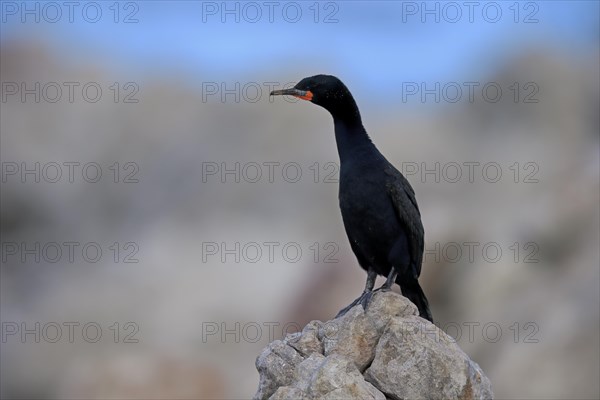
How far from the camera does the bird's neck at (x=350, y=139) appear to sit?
33.4 feet

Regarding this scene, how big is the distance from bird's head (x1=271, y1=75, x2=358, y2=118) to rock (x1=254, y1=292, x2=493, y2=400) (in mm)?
2039

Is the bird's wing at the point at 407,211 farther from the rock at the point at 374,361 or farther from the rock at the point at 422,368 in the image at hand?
the rock at the point at 422,368

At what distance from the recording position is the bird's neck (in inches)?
401

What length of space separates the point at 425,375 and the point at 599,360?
16.6 meters

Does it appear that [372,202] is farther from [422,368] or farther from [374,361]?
[422,368]

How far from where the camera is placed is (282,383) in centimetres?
905

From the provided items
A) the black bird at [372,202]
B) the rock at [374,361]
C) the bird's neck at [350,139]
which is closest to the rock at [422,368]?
the rock at [374,361]

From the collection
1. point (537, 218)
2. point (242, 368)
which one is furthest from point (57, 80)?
point (537, 218)

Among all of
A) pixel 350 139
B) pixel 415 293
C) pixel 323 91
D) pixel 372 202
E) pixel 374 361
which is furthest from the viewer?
pixel 415 293

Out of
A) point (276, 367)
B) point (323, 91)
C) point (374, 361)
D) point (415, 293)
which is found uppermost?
point (323, 91)

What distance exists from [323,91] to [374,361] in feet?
9.16

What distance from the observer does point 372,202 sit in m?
10.1

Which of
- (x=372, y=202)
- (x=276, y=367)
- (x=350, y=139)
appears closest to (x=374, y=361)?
(x=276, y=367)

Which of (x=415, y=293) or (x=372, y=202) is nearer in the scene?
(x=372, y=202)
